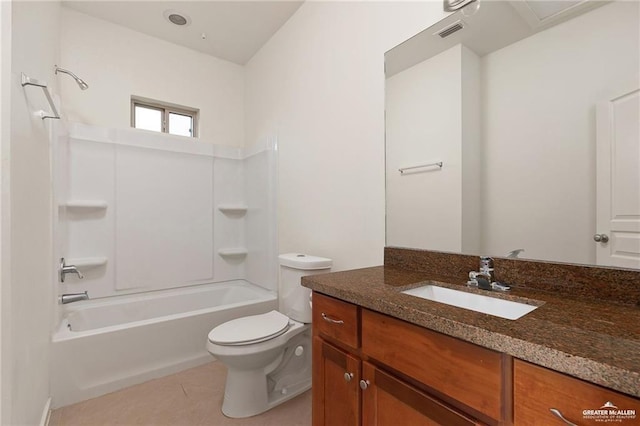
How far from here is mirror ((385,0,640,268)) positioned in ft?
3.13

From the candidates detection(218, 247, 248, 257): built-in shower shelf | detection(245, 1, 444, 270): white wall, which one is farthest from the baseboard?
detection(245, 1, 444, 270): white wall

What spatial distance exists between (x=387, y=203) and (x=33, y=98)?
1739 mm

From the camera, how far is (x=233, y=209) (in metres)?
3.13

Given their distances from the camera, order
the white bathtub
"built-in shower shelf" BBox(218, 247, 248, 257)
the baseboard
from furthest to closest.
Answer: "built-in shower shelf" BBox(218, 247, 248, 257) → the white bathtub → the baseboard

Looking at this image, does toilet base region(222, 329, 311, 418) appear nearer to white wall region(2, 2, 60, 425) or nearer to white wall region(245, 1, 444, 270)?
white wall region(245, 1, 444, 270)

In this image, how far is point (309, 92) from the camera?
2262 mm

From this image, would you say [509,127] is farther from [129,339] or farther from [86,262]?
[86,262]

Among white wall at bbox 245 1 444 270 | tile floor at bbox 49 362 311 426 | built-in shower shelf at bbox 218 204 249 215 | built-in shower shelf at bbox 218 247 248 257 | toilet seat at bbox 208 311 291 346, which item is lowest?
tile floor at bbox 49 362 311 426

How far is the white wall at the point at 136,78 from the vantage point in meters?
2.41

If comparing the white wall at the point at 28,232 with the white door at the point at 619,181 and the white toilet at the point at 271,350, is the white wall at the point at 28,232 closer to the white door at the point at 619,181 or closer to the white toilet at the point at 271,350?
the white toilet at the point at 271,350

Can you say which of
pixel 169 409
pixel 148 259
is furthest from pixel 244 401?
pixel 148 259

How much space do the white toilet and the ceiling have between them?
6.50ft

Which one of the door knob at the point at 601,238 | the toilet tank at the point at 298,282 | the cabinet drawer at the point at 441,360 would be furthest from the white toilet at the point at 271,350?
the door knob at the point at 601,238

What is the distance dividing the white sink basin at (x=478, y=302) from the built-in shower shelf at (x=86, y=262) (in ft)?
8.21
